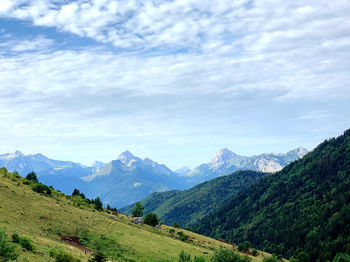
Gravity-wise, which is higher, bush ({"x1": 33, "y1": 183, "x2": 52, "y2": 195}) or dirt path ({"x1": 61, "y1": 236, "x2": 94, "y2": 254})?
bush ({"x1": 33, "y1": 183, "x2": 52, "y2": 195})

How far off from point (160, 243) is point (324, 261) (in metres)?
103

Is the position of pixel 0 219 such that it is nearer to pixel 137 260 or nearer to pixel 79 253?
pixel 79 253

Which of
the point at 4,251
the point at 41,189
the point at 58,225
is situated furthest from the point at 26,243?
the point at 41,189

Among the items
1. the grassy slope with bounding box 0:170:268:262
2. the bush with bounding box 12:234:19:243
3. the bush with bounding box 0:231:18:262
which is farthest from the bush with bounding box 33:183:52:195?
the bush with bounding box 0:231:18:262

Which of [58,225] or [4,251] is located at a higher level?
[4,251]

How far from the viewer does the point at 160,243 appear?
10431 cm

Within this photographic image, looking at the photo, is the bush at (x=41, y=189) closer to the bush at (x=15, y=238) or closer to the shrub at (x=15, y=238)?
the shrub at (x=15, y=238)

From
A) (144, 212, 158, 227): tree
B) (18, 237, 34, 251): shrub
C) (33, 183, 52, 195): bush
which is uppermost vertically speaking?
(33, 183, 52, 195): bush

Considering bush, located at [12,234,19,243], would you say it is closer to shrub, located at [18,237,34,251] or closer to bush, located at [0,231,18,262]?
shrub, located at [18,237,34,251]

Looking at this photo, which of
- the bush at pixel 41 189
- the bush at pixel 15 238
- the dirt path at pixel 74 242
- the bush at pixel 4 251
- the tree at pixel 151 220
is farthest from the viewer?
the tree at pixel 151 220

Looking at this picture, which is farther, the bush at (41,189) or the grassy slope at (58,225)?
the bush at (41,189)

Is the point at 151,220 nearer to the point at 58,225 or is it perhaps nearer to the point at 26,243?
the point at 58,225

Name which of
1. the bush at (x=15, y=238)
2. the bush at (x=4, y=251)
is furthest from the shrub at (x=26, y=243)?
the bush at (x=4, y=251)

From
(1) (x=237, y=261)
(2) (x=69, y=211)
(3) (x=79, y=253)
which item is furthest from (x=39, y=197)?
(1) (x=237, y=261)
